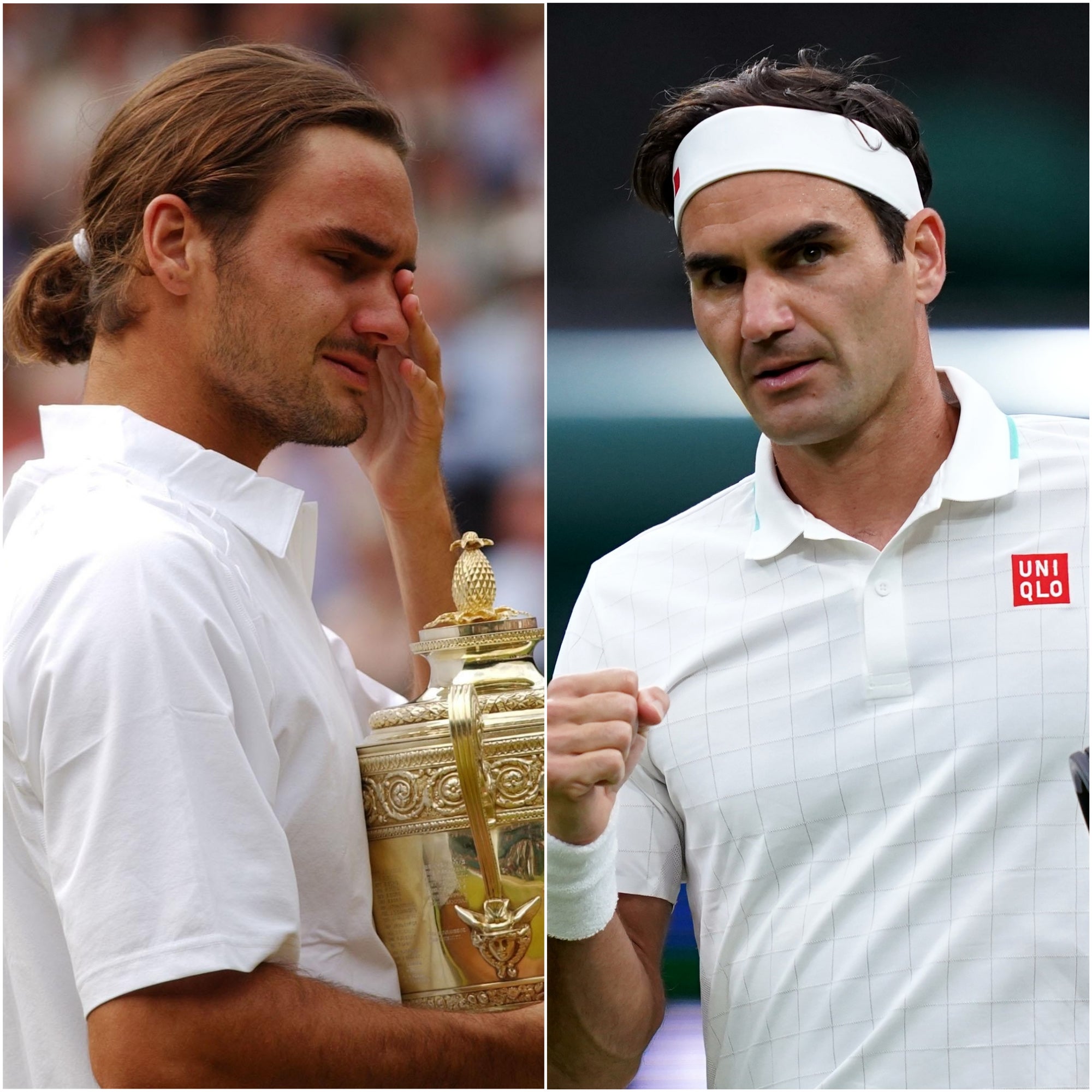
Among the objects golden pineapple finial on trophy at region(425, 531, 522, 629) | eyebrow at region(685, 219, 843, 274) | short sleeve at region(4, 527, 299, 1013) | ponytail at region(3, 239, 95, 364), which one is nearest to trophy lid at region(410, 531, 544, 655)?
golden pineapple finial on trophy at region(425, 531, 522, 629)

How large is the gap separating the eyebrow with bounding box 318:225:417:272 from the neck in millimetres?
528

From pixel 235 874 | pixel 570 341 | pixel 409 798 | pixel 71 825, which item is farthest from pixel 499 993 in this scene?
pixel 570 341

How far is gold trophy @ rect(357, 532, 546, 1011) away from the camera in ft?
4.58

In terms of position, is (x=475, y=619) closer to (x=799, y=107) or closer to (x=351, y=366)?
(x=351, y=366)

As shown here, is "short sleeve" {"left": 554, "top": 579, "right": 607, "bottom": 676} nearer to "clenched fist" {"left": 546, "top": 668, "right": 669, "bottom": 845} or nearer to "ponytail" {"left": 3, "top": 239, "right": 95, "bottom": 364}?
"clenched fist" {"left": 546, "top": 668, "right": 669, "bottom": 845}

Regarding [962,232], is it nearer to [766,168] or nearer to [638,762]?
[766,168]

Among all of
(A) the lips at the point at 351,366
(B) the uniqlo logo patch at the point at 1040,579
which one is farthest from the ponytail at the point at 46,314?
(B) the uniqlo logo patch at the point at 1040,579

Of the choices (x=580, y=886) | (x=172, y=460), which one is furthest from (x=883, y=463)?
(x=172, y=460)

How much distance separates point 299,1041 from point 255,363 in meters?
0.72

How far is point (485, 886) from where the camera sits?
1.39m

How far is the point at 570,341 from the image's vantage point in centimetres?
154

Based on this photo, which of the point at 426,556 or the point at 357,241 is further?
the point at 426,556

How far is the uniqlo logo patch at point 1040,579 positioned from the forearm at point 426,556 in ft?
2.12

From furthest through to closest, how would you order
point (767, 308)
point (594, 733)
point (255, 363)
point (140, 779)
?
point (255, 363) < point (767, 308) < point (594, 733) < point (140, 779)
